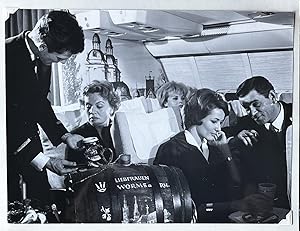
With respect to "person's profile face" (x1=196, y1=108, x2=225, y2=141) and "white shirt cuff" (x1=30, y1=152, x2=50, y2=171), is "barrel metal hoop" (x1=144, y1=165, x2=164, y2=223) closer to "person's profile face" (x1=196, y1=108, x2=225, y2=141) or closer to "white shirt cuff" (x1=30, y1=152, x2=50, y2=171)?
"person's profile face" (x1=196, y1=108, x2=225, y2=141)

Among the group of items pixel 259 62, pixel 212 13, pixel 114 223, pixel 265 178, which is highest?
pixel 212 13

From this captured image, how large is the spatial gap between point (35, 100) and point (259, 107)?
0.58 meters

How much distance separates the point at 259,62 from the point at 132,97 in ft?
1.12

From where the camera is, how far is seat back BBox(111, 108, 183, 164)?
1.40 metres

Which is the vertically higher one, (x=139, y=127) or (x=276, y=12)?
(x=276, y=12)

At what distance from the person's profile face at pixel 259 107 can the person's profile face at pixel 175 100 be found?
0.49 ft

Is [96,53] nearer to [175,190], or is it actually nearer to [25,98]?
[25,98]

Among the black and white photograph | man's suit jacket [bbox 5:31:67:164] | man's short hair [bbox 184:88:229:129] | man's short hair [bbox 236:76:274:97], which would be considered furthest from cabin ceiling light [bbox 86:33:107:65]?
man's short hair [bbox 236:76:274:97]

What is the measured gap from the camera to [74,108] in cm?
140

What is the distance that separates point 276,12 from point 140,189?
0.58m

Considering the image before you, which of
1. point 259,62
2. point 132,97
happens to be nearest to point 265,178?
point 259,62

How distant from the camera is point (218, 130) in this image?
4.57 ft

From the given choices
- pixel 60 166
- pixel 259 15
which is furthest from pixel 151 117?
pixel 259 15

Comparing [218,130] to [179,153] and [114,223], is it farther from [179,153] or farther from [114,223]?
[114,223]
